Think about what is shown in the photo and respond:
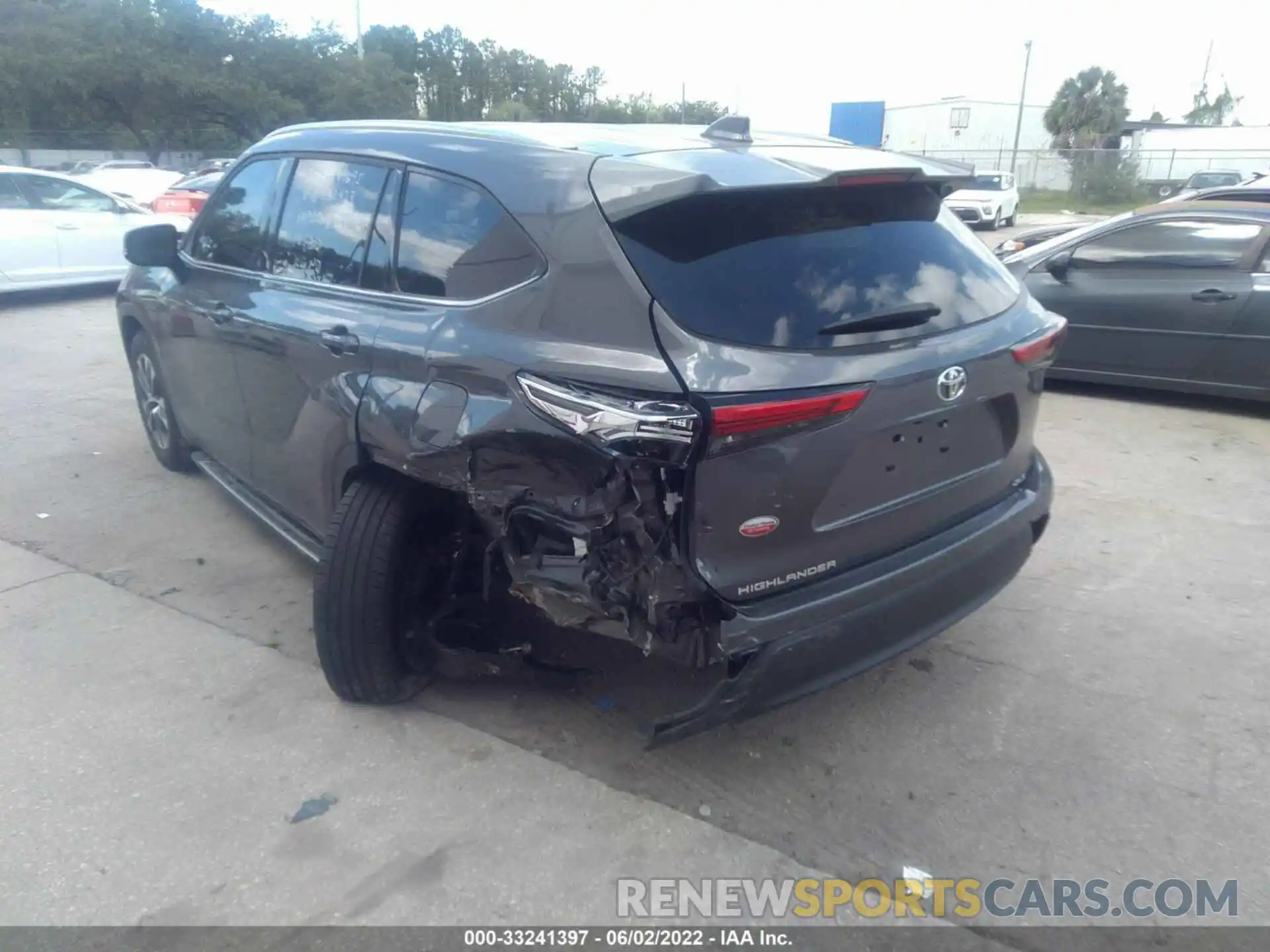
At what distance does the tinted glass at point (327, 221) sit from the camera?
141 inches

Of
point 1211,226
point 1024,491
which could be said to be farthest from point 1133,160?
point 1024,491

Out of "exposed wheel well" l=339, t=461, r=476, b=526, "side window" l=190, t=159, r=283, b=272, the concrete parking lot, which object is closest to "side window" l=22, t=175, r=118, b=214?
the concrete parking lot

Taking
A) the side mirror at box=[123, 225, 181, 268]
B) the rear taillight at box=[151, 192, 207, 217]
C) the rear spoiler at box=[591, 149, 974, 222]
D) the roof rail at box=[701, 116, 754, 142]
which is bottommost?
the rear taillight at box=[151, 192, 207, 217]

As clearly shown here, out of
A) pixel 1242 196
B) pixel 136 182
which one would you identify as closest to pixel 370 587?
pixel 1242 196

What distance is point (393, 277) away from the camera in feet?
11.1

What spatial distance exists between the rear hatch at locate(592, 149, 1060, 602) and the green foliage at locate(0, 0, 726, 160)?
115 ft

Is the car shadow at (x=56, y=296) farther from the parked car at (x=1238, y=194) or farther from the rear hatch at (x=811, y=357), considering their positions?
the parked car at (x=1238, y=194)

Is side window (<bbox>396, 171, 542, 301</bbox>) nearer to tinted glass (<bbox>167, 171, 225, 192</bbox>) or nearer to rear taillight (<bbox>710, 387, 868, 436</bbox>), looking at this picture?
rear taillight (<bbox>710, 387, 868, 436</bbox>)

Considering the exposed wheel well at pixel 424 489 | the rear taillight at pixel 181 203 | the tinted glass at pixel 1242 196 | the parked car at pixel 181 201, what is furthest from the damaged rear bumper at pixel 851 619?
the rear taillight at pixel 181 203

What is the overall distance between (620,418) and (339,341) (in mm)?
1384

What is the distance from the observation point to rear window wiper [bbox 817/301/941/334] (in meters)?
2.74

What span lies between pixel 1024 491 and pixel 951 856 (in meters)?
1.28

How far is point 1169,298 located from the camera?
690cm

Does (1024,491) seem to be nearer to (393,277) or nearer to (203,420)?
(393,277)
